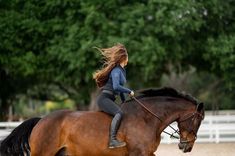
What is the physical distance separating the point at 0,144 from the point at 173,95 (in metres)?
3.44

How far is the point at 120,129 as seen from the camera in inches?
402

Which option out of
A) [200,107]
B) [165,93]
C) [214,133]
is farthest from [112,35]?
[200,107]

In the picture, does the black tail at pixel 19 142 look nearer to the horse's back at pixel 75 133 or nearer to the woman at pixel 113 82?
the horse's back at pixel 75 133

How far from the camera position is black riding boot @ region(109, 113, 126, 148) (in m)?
10.0

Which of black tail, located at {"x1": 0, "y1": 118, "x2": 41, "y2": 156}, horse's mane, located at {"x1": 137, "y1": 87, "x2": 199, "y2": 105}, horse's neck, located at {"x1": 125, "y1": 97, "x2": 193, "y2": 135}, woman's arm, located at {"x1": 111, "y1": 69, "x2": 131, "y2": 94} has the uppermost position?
woman's arm, located at {"x1": 111, "y1": 69, "x2": 131, "y2": 94}

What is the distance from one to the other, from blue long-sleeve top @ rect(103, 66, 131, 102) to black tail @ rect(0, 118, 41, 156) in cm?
163

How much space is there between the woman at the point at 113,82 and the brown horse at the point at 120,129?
0.19 meters

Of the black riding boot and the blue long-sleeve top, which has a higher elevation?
the blue long-sleeve top

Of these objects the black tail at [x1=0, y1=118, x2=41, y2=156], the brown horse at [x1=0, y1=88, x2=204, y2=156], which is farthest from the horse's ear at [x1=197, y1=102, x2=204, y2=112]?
the black tail at [x1=0, y1=118, x2=41, y2=156]

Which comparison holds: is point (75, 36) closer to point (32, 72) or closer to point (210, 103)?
point (32, 72)

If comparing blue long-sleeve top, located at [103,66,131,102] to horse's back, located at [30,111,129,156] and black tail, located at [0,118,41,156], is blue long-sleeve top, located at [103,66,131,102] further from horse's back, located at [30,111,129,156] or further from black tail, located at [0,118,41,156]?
black tail, located at [0,118,41,156]

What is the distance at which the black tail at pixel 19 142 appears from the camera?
10.7 meters

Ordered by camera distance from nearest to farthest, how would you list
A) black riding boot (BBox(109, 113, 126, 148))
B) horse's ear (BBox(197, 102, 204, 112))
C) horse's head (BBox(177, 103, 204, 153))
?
black riding boot (BBox(109, 113, 126, 148)) < horse's head (BBox(177, 103, 204, 153)) < horse's ear (BBox(197, 102, 204, 112))

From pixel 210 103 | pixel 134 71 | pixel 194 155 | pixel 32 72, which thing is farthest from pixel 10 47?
pixel 210 103
